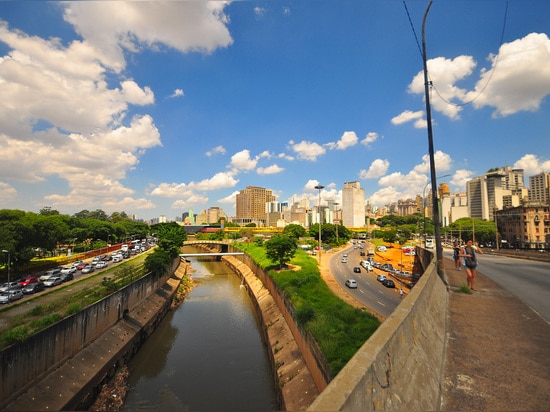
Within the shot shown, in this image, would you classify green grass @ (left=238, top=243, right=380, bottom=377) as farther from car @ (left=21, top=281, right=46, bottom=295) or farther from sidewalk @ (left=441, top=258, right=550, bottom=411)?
car @ (left=21, top=281, right=46, bottom=295)

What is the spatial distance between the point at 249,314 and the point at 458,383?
3467 cm

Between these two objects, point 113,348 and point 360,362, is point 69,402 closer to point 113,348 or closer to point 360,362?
point 113,348

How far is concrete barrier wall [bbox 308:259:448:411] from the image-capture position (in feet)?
12.1

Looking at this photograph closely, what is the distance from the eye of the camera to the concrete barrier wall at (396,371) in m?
3.70

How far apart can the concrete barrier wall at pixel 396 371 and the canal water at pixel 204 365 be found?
1485 centimetres

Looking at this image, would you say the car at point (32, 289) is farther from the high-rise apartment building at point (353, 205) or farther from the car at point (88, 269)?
the high-rise apartment building at point (353, 205)

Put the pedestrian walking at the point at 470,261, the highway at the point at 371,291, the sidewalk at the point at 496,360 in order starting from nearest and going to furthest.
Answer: the sidewalk at the point at 496,360, the pedestrian walking at the point at 470,261, the highway at the point at 371,291

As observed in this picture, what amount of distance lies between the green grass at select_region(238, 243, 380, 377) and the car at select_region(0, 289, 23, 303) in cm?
2331

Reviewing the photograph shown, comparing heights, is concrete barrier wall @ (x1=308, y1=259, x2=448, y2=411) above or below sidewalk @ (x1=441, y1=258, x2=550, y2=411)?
above

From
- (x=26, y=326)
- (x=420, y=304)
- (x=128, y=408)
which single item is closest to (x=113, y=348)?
(x=128, y=408)

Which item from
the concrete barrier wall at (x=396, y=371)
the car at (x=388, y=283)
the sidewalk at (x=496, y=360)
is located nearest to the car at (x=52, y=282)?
the concrete barrier wall at (x=396, y=371)

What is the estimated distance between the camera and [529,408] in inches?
190

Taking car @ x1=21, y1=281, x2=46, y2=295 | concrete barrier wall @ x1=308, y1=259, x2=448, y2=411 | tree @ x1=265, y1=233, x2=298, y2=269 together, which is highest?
concrete barrier wall @ x1=308, y1=259, x2=448, y2=411

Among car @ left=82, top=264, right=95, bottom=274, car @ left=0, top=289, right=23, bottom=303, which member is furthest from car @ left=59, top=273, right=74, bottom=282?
car @ left=0, top=289, right=23, bottom=303
